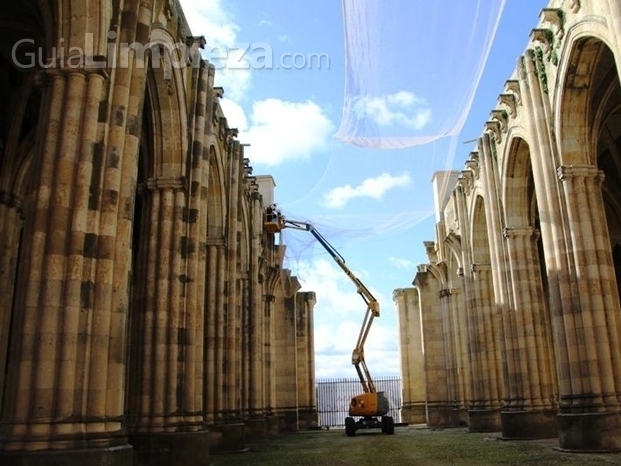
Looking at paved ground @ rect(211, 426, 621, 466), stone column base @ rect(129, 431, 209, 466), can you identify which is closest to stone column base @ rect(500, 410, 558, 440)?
paved ground @ rect(211, 426, 621, 466)

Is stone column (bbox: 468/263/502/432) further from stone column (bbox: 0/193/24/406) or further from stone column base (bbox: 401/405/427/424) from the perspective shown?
stone column (bbox: 0/193/24/406)

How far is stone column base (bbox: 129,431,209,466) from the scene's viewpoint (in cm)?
1494

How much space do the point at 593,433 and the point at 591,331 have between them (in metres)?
2.69

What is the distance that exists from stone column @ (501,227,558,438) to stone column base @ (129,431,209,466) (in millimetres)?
12091

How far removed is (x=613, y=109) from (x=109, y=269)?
18.6 meters

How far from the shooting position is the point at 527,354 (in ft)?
75.2

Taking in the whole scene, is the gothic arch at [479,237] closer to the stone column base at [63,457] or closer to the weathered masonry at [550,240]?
the weathered masonry at [550,240]

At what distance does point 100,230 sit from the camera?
1133cm

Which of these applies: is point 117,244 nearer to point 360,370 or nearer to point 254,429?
point 254,429

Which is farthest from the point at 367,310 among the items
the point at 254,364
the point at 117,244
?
the point at 117,244

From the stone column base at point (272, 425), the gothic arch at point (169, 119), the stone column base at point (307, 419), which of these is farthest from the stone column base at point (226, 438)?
the stone column base at point (307, 419)

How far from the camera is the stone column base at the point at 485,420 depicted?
90.9 ft

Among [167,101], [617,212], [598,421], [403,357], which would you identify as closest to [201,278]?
[167,101]

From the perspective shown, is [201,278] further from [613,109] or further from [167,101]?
[613,109]
